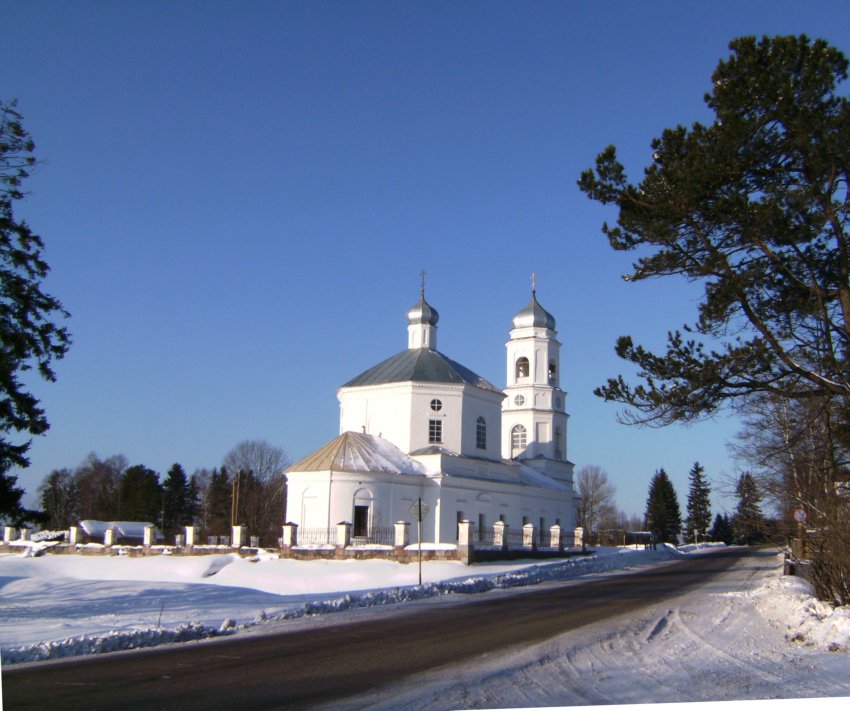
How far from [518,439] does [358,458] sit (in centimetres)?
1702

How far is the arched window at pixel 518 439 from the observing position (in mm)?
50062

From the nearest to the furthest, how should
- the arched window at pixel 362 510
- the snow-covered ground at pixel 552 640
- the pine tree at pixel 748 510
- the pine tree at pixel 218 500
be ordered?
the snow-covered ground at pixel 552 640, the pine tree at pixel 748 510, the arched window at pixel 362 510, the pine tree at pixel 218 500

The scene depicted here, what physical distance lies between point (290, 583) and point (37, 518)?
10.3 m

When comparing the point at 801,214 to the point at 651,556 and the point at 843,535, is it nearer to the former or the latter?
the point at 843,535

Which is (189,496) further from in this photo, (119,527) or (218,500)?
(119,527)

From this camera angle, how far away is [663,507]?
8319cm

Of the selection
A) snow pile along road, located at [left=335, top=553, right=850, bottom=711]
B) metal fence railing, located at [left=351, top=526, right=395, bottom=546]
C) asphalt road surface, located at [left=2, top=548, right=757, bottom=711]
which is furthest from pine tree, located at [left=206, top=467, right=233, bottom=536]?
snow pile along road, located at [left=335, top=553, right=850, bottom=711]

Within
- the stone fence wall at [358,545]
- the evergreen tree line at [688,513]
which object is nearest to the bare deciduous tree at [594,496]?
the evergreen tree line at [688,513]

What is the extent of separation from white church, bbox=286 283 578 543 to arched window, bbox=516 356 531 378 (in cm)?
673

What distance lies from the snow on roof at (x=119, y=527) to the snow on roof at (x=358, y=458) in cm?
1529

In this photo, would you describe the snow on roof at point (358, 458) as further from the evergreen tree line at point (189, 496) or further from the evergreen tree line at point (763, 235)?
the evergreen tree line at point (763, 235)

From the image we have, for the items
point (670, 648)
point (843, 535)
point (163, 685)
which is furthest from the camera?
point (843, 535)

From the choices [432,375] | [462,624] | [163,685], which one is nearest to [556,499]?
[432,375]

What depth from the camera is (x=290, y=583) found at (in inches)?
939
